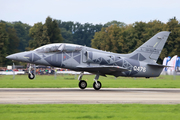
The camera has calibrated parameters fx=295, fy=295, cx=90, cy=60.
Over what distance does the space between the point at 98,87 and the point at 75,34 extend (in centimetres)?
15292

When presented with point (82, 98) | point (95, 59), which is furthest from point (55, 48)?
point (82, 98)

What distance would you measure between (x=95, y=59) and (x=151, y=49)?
203 inches

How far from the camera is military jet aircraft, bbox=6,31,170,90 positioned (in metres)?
22.9

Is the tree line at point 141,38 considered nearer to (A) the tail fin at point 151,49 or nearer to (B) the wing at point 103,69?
(A) the tail fin at point 151,49

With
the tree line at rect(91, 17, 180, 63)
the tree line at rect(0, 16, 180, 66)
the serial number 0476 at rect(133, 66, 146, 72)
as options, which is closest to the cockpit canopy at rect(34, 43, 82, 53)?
the serial number 0476 at rect(133, 66, 146, 72)

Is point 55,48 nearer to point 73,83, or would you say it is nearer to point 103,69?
point 103,69
